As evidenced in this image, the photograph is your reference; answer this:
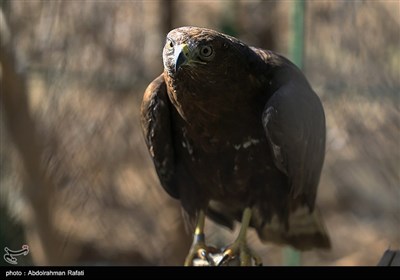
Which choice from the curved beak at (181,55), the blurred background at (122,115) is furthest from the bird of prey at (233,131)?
the blurred background at (122,115)

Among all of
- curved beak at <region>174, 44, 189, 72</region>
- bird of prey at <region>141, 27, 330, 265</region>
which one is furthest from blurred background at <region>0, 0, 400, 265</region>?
curved beak at <region>174, 44, 189, 72</region>

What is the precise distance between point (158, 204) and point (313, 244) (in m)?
2.03

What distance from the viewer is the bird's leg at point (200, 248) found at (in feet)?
12.5

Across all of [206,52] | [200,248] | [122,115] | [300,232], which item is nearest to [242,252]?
[200,248]

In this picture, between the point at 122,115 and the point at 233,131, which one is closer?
the point at 233,131

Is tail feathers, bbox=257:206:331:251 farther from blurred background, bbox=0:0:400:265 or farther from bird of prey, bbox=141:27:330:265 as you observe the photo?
blurred background, bbox=0:0:400:265

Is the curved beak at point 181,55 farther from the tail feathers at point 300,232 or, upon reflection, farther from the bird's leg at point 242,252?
the tail feathers at point 300,232

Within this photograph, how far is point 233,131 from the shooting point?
3.65 meters

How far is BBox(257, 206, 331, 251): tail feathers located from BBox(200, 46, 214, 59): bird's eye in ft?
3.67

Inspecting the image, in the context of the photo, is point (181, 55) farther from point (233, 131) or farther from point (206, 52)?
point (233, 131)

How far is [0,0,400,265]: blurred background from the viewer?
16.6 feet

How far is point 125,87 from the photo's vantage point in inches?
223

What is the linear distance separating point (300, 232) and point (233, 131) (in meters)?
0.90

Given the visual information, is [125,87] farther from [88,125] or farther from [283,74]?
[283,74]
